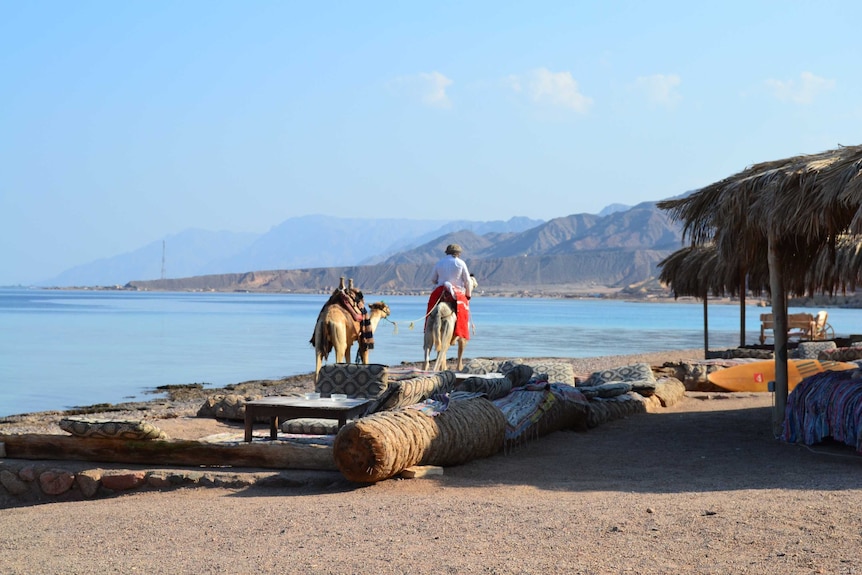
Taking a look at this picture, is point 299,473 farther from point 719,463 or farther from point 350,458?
point 719,463

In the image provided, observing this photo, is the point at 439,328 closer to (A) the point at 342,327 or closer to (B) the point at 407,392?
(A) the point at 342,327

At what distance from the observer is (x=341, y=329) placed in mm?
11891

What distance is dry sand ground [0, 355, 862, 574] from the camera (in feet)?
13.3

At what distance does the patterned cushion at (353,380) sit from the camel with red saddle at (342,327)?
264cm

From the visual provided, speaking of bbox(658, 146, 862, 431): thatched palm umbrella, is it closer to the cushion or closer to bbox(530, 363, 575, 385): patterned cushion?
bbox(530, 363, 575, 385): patterned cushion

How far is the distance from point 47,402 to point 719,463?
38.8 feet

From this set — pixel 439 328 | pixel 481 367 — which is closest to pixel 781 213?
pixel 481 367

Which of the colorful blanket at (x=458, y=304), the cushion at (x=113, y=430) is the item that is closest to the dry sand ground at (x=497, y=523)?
the cushion at (x=113, y=430)

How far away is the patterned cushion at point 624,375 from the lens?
37.0 ft

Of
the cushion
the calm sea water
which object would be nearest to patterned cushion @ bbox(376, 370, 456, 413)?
the cushion

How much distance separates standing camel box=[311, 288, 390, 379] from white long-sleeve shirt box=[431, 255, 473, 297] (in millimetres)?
1068

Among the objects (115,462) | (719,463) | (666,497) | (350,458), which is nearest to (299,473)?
(350,458)

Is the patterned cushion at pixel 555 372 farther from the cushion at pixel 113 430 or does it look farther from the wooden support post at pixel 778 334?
the cushion at pixel 113 430

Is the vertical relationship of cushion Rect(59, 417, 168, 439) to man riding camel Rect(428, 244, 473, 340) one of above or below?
below
